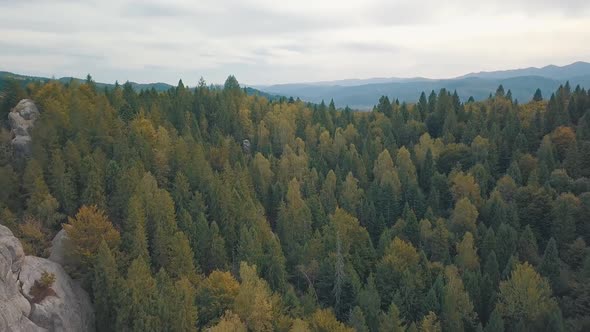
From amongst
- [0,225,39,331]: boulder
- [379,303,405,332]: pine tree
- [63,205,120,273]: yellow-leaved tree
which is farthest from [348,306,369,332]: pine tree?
[0,225,39,331]: boulder

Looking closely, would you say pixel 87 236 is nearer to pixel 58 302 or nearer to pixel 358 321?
Result: pixel 58 302

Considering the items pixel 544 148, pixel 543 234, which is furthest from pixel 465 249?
pixel 544 148

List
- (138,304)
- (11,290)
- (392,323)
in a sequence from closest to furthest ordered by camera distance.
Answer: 1. (11,290)
2. (138,304)
3. (392,323)

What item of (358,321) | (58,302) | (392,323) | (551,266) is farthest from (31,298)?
(551,266)

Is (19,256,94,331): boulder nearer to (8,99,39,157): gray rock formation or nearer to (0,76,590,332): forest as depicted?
(0,76,590,332): forest

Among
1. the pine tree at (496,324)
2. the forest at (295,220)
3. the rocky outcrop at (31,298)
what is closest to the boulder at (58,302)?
the rocky outcrop at (31,298)
